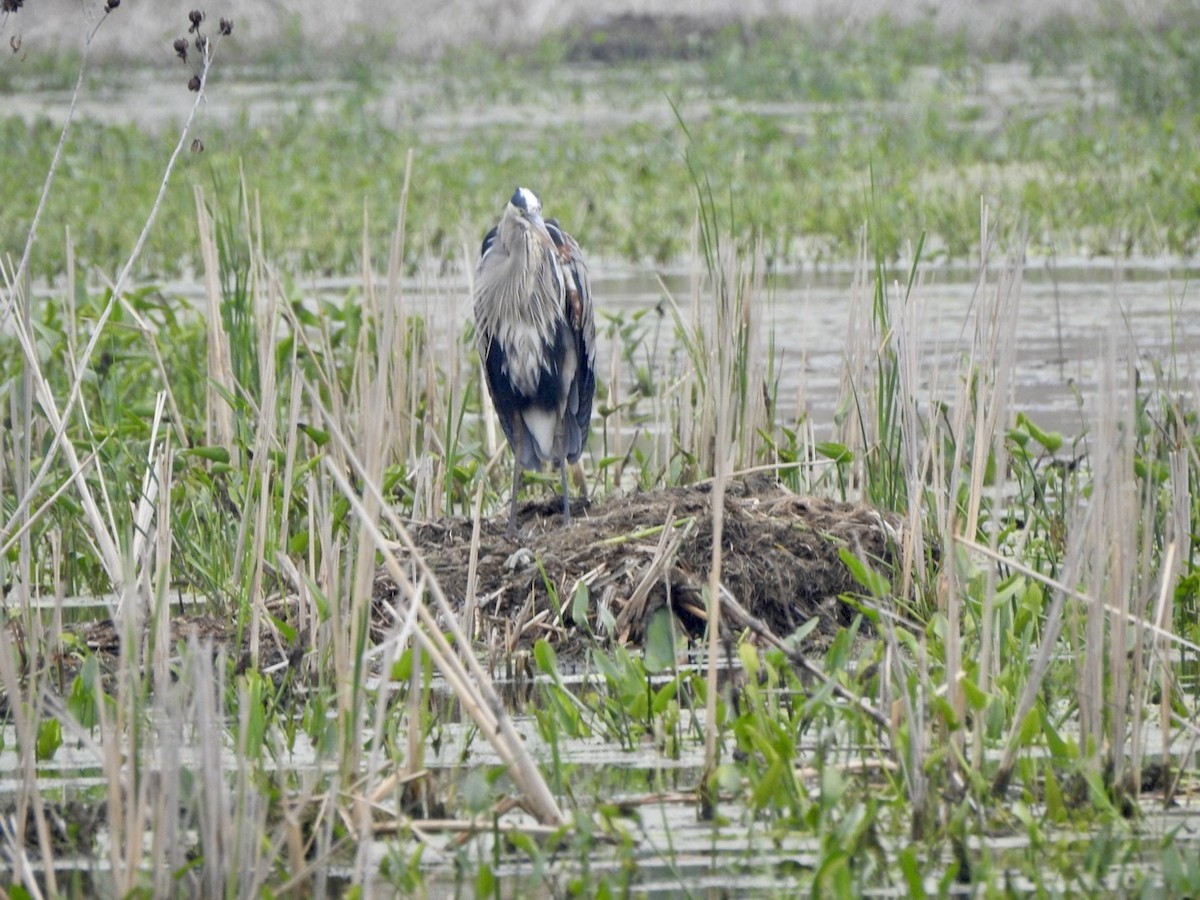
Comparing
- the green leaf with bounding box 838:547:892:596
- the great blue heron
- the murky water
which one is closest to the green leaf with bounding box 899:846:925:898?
the green leaf with bounding box 838:547:892:596

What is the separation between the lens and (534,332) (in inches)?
197

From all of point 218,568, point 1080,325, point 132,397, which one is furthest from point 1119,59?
point 218,568

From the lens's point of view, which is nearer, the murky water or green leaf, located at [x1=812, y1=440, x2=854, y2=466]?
green leaf, located at [x1=812, y1=440, x2=854, y2=466]

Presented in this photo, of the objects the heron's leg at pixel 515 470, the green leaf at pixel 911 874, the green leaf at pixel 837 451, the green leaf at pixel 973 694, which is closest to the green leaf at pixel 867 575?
the green leaf at pixel 973 694

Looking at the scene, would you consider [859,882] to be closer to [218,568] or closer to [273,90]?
[218,568]

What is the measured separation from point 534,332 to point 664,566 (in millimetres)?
1228

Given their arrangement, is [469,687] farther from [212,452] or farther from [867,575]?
[212,452]

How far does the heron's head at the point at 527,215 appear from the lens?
485 centimetres

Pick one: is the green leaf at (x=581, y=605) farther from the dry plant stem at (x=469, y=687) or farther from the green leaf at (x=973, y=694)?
the green leaf at (x=973, y=694)

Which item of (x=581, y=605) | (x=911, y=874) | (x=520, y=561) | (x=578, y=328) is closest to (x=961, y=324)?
(x=578, y=328)

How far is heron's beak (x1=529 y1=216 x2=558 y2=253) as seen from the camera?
488cm

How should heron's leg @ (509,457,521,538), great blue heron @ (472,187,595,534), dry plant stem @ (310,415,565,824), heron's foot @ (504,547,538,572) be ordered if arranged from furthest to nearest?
great blue heron @ (472,187,595,534) → heron's leg @ (509,457,521,538) → heron's foot @ (504,547,538,572) → dry plant stem @ (310,415,565,824)

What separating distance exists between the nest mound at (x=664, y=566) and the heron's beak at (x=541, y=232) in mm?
827

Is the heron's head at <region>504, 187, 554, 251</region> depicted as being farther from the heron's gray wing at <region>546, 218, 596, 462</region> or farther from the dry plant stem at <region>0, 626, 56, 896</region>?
the dry plant stem at <region>0, 626, 56, 896</region>
